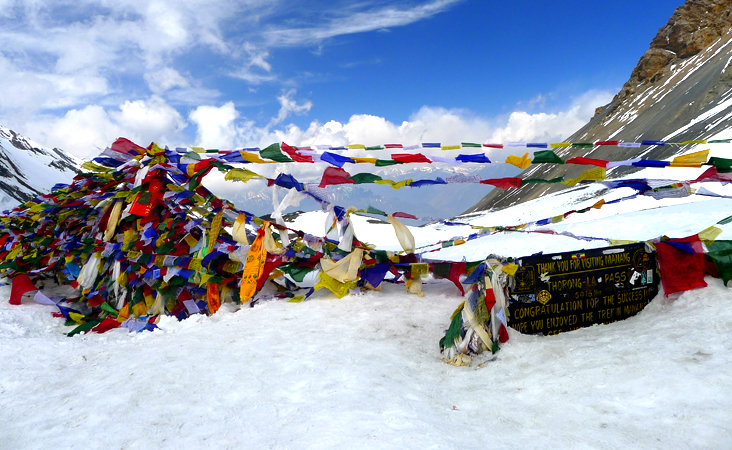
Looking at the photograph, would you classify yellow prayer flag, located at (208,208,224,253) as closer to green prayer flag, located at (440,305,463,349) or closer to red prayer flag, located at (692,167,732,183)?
green prayer flag, located at (440,305,463,349)

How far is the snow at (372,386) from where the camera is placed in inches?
97.0

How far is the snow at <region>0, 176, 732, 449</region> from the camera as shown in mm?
2463

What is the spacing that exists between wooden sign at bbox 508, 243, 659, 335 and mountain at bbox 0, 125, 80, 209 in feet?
185

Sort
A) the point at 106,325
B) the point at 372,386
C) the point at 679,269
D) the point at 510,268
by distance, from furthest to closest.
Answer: the point at 106,325 → the point at 679,269 → the point at 510,268 → the point at 372,386

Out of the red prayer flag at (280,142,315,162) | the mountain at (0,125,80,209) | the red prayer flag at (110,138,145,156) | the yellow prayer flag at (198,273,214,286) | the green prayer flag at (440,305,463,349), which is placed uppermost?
the mountain at (0,125,80,209)

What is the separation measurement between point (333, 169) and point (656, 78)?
101807 mm

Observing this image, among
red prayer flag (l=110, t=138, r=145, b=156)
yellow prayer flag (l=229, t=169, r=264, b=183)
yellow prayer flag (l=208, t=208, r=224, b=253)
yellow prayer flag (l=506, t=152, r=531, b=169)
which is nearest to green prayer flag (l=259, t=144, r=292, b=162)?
yellow prayer flag (l=229, t=169, r=264, b=183)

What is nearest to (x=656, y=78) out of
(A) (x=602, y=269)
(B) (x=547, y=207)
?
(B) (x=547, y=207)

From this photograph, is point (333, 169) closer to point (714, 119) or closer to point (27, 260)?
point (27, 260)

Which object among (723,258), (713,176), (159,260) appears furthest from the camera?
(159,260)

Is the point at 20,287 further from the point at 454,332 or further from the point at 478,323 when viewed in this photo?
the point at 478,323

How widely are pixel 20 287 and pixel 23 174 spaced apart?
106 metres

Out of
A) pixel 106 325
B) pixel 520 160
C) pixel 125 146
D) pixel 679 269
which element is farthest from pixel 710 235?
pixel 125 146

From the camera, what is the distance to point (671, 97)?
6856cm
